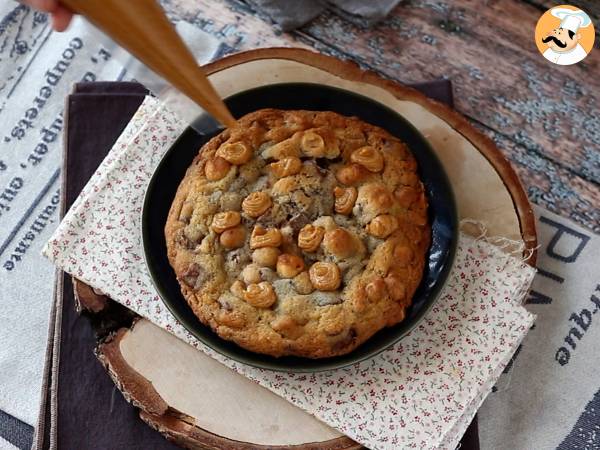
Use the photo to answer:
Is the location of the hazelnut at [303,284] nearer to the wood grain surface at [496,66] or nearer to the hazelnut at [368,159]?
the hazelnut at [368,159]

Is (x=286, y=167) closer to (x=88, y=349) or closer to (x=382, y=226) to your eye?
(x=382, y=226)

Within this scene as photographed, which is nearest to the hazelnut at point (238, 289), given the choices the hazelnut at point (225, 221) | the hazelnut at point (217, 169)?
the hazelnut at point (225, 221)

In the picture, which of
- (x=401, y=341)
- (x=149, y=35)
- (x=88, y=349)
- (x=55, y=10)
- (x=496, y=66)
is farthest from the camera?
(x=496, y=66)

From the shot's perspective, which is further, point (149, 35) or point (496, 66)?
point (496, 66)

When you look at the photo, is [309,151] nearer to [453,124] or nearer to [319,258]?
[319,258]

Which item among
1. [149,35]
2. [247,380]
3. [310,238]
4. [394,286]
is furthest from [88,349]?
[149,35]

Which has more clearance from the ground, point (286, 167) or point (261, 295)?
point (286, 167)

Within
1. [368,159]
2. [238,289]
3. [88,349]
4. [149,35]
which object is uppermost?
[368,159]

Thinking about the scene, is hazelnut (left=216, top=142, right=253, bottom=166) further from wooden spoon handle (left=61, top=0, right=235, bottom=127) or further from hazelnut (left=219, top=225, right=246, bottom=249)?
wooden spoon handle (left=61, top=0, right=235, bottom=127)
